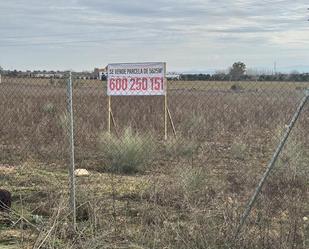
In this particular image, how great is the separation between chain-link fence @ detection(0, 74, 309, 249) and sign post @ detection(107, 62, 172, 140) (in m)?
1.41

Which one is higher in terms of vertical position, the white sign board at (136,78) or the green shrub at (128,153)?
the white sign board at (136,78)

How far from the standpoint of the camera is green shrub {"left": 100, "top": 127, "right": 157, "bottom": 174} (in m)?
10.8

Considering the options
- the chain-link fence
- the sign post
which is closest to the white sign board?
the sign post

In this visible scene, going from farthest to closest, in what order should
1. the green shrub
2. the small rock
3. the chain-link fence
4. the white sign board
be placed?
the white sign board < the green shrub < the small rock < the chain-link fence

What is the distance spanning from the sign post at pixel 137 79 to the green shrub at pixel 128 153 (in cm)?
241

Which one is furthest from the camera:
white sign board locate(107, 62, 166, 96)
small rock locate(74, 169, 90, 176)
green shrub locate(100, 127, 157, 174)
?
white sign board locate(107, 62, 166, 96)

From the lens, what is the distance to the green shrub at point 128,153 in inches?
425

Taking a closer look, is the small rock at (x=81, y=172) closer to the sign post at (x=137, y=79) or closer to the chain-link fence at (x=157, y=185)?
the chain-link fence at (x=157, y=185)

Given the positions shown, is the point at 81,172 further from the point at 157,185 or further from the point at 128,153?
the point at 157,185

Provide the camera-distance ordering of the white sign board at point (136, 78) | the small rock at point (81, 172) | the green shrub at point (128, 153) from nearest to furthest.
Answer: the small rock at point (81, 172), the green shrub at point (128, 153), the white sign board at point (136, 78)

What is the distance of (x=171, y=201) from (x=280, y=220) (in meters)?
1.70

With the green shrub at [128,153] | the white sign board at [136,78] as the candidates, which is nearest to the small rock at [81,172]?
the green shrub at [128,153]

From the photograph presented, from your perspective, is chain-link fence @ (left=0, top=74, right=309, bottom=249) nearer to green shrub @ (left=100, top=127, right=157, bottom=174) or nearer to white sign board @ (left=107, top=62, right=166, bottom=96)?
green shrub @ (left=100, top=127, right=157, bottom=174)

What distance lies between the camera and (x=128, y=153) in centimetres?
1090
